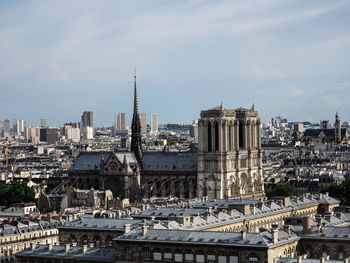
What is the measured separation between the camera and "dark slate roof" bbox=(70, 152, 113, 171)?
167000 millimetres

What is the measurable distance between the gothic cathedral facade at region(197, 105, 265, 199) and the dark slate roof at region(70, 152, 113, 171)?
858 inches

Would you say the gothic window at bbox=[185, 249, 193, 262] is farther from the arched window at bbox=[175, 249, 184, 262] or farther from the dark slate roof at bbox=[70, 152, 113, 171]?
the dark slate roof at bbox=[70, 152, 113, 171]

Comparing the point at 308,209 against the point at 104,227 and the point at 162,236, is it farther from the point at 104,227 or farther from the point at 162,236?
the point at 162,236

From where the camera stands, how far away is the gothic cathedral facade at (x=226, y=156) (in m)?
150

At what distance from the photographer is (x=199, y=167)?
15300cm

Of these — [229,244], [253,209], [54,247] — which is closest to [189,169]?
[253,209]

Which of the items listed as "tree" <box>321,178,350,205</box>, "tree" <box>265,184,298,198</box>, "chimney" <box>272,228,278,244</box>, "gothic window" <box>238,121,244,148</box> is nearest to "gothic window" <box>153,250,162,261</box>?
"chimney" <box>272,228,278,244</box>

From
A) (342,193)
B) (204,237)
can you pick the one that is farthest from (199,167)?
(204,237)

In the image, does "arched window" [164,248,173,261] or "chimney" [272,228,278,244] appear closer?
"chimney" [272,228,278,244]

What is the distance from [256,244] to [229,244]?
220cm

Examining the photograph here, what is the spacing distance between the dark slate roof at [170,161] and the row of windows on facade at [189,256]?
261ft

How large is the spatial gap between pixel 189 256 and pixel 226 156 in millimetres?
76199

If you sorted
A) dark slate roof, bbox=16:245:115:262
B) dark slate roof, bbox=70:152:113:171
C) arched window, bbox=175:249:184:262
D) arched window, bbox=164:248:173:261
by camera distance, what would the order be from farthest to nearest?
dark slate roof, bbox=70:152:113:171
dark slate roof, bbox=16:245:115:262
arched window, bbox=164:248:173:261
arched window, bbox=175:249:184:262

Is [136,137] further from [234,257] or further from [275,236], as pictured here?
[234,257]
